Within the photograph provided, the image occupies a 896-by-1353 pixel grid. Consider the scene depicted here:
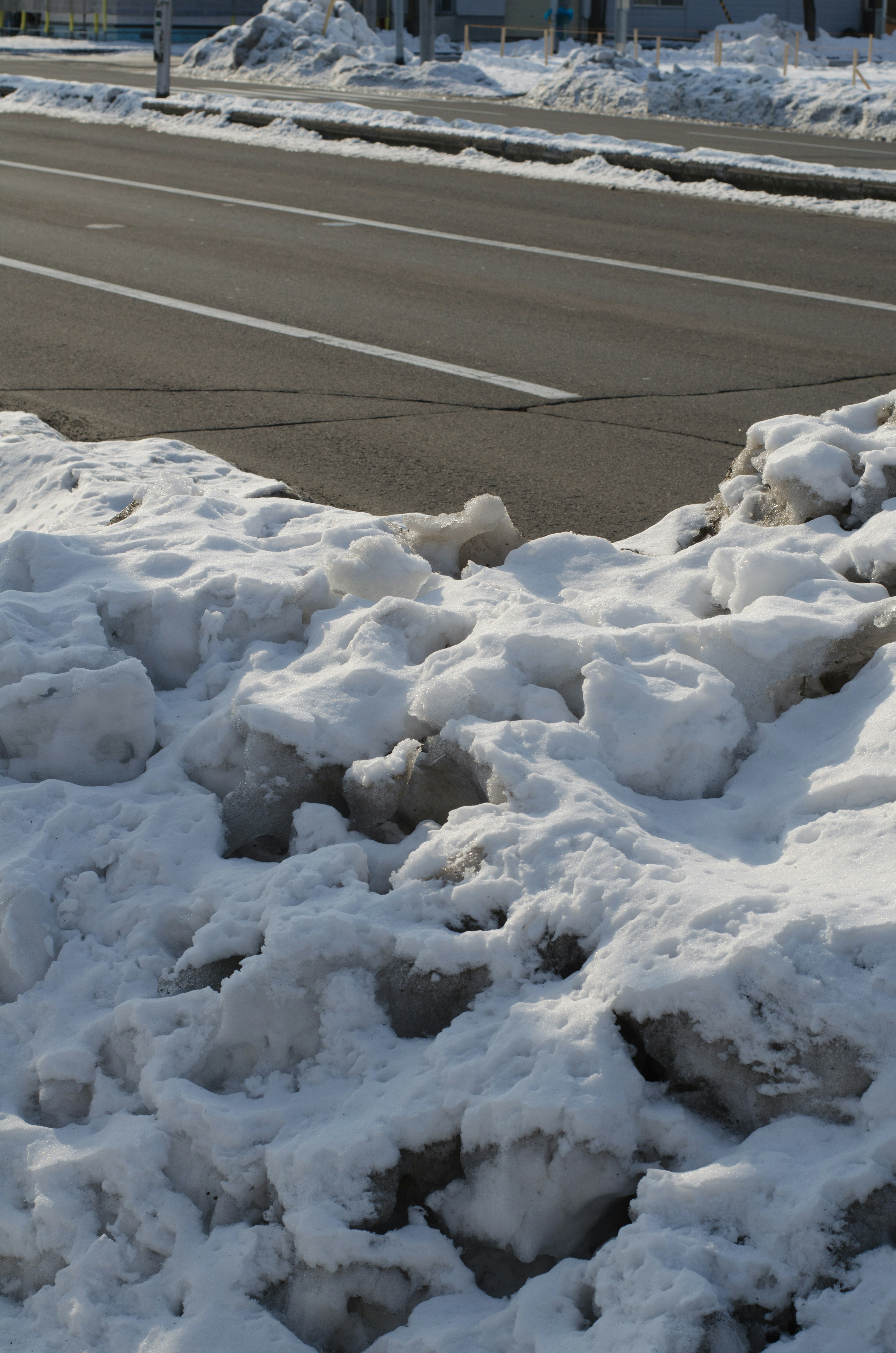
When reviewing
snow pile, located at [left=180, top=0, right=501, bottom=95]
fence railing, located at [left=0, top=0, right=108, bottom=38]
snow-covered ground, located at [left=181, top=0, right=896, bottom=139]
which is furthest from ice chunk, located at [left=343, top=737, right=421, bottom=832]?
fence railing, located at [left=0, top=0, right=108, bottom=38]

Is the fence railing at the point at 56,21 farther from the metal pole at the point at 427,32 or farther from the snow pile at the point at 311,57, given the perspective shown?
the metal pole at the point at 427,32

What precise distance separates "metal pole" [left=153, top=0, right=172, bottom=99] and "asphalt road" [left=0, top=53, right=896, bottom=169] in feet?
5.60

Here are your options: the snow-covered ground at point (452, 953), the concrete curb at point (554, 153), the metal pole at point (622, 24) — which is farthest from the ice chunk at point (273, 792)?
the metal pole at point (622, 24)

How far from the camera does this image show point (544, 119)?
22906 mm

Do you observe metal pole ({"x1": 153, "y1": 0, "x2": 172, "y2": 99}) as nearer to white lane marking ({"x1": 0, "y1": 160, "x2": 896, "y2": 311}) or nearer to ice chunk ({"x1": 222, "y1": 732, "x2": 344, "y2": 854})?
white lane marking ({"x1": 0, "y1": 160, "x2": 896, "y2": 311})

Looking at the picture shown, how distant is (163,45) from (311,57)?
11852 mm

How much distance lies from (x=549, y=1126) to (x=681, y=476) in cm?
363

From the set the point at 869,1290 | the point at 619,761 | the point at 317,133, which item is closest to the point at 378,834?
the point at 619,761

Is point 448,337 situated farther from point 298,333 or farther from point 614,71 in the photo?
point 614,71

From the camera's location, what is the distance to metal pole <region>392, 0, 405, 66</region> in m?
31.8

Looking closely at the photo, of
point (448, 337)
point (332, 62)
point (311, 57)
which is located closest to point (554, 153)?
point (448, 337)

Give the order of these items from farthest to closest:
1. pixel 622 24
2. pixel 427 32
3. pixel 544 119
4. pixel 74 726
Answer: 1. pixel 622 24
2. pixel 427 32
3. pixel 544 119
4. pixel 74 726

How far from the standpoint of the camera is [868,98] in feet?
73.7

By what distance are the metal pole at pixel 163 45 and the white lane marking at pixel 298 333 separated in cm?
1301
